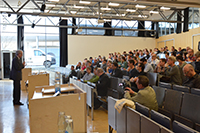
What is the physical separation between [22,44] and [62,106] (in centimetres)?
1624

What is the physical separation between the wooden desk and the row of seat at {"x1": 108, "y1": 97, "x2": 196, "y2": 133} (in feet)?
2.02

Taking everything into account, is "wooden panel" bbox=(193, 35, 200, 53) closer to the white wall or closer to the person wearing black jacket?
the white wall

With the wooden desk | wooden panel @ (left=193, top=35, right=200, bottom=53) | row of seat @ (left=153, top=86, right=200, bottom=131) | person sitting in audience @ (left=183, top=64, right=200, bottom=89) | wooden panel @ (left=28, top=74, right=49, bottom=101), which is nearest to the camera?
the wooden desk

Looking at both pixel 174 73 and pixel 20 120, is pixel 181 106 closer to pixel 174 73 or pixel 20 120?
pixel 174 73

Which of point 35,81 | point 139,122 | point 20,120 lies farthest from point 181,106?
point 20,120

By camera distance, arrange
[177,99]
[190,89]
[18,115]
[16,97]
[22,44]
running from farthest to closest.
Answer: [22,44], [16,97], [18,115], [190,89], [177,99]

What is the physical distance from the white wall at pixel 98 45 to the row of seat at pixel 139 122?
15118mm

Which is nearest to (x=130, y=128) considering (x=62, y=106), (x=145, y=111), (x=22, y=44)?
(x=145, y=111)

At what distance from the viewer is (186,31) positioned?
→ 51.8 ft

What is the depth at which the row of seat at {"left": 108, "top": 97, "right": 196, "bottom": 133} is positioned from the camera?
2016 millimetres

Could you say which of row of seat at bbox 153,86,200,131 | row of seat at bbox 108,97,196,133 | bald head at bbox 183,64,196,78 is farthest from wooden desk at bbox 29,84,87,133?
bald head at bbox 183,64,196,78

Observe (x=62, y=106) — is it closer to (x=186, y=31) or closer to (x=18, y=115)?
(x=18, y=115)

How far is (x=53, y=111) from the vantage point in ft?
7.68

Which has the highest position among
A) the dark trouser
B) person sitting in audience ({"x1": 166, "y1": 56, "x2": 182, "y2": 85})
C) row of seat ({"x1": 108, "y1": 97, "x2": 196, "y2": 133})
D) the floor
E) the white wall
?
the white wall
